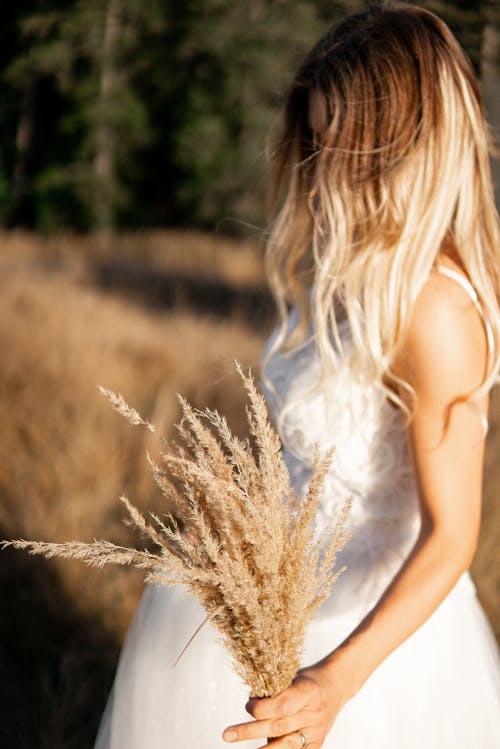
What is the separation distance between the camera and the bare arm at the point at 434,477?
1078mm

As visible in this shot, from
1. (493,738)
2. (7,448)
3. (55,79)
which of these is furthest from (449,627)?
(55,79)

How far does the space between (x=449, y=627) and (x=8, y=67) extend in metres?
18.6

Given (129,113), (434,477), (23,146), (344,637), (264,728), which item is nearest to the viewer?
(264,728)

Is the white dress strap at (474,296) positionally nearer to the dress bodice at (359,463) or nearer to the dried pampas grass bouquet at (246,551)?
the dress bodice at (359,463)

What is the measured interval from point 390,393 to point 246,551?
48 centimetres

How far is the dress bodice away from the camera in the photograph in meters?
1.45

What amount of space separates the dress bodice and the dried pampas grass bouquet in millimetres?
462

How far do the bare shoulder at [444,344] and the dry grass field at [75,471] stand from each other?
1.24 ft

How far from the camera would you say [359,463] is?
149cm

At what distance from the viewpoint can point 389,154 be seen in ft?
4.43

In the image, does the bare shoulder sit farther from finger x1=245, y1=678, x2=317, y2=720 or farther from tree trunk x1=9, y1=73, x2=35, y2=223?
tree trunk x1=9, y1=73, x2=35, y2=223

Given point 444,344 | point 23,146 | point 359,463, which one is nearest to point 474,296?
point 444,344

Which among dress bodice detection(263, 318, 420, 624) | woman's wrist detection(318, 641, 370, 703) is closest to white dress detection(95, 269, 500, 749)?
dress bodice detection(263, 318, 420, 624)

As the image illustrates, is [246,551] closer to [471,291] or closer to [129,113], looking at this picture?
[471,291]
